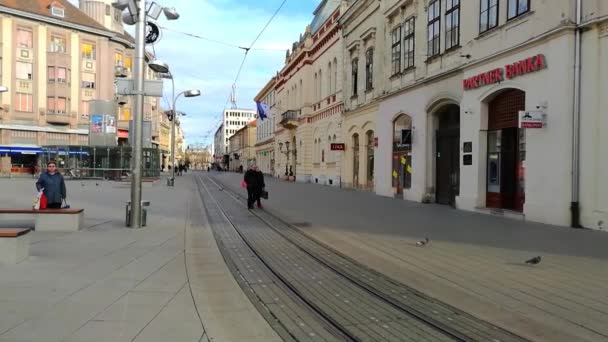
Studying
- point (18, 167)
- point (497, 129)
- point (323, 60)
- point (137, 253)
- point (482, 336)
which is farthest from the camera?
point (18, 167)

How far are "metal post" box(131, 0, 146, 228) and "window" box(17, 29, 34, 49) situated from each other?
1903 inches

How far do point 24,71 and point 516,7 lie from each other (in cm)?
5181

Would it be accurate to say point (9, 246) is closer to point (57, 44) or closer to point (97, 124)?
point (97, 124)

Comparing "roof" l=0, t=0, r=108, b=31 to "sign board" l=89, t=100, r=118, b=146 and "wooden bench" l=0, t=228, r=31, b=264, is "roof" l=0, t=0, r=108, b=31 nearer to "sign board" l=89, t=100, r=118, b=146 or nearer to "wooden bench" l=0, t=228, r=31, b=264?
"sign board" l=89, t=100, r=118, b=146

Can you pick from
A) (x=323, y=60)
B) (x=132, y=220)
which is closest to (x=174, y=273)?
(x=132, y=220)

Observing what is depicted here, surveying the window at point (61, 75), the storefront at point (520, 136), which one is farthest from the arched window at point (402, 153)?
the window at point (61, 75)

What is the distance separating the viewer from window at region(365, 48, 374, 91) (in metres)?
28.5

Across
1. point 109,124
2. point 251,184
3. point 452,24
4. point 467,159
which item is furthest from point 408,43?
point 109,124

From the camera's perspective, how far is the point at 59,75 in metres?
54.6

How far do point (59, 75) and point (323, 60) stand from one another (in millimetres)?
31326

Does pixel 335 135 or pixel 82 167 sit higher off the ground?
pixel 335 135

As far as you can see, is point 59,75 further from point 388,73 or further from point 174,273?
point 174,273

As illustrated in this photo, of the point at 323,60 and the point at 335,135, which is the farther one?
the point at 323,60

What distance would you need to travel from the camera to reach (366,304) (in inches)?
231
